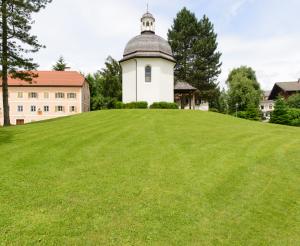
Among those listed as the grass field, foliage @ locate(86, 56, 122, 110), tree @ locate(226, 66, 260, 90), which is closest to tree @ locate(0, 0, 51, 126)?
the grass field

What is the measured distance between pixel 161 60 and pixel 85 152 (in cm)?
2469

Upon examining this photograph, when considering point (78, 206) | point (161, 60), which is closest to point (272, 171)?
point (78, 206)

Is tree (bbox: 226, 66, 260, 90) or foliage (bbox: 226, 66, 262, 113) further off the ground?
tree (bbox: 226, 66, 260, 90)

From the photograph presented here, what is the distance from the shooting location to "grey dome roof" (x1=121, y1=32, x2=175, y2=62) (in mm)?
33594

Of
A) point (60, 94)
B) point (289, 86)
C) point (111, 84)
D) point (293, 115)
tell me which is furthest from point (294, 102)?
point (60, 94)

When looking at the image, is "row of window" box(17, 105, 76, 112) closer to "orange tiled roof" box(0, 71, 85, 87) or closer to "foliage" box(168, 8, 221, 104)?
"orange tiled roof" box(0, 71, 85, 87)

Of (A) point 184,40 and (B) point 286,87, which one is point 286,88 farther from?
(A) point 184,40

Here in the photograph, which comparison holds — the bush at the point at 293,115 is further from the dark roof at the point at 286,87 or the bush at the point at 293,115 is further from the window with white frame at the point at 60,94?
the window with white frame at the point at 60,94

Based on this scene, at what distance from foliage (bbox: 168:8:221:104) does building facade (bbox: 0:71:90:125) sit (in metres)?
23.2

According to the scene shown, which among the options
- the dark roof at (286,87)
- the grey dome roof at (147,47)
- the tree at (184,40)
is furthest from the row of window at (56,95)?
the dark roof at (286,87)

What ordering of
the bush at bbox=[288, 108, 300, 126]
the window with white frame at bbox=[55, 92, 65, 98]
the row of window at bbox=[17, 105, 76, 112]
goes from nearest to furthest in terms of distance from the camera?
the bush at bbox=[288, 108, 300, 126]
the row of window at bbox=[17, 105, 76, 112]
the window with white frame at bbox=[55, 92, 65, 98]

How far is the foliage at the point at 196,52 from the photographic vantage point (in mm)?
57312

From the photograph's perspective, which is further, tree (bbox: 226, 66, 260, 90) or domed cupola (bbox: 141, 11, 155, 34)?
tree (bbox: 226, 66, 260, 90)

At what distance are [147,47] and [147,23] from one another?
241 inches
